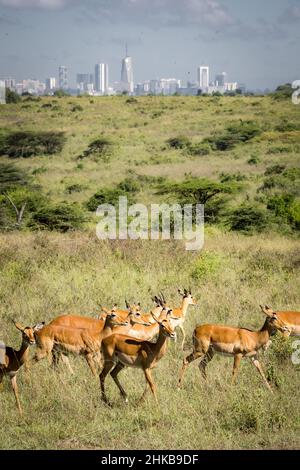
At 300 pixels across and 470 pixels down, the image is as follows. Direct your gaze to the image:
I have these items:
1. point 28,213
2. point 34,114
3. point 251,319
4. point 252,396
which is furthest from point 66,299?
point 34,114

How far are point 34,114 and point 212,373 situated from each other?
5438cm

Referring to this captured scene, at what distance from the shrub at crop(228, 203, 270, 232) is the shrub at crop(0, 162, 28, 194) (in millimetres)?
11679

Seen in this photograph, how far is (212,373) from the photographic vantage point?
809 cm

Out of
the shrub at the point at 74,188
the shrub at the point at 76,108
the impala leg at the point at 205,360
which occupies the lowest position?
the shrub at the point at 74,188

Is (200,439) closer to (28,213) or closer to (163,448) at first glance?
(163,448)

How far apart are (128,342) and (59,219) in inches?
500

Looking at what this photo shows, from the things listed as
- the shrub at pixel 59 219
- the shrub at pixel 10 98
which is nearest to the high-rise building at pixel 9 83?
the shrub at pixel 10 98

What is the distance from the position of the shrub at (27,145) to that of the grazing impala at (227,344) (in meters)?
36.9

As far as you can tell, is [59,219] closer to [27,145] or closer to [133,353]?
[133,353]

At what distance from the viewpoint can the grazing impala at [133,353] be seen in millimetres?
7203

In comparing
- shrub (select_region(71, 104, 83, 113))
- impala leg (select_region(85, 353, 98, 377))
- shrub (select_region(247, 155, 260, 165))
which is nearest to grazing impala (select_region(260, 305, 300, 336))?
impala leg (select_region(85, 353, 98, 377))

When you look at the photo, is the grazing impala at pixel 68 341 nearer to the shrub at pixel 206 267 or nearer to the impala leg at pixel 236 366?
the impala leg at pixel 236 366

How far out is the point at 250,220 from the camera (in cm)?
1909

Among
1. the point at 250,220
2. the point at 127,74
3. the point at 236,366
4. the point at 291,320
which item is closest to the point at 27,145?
the point at 250,220
